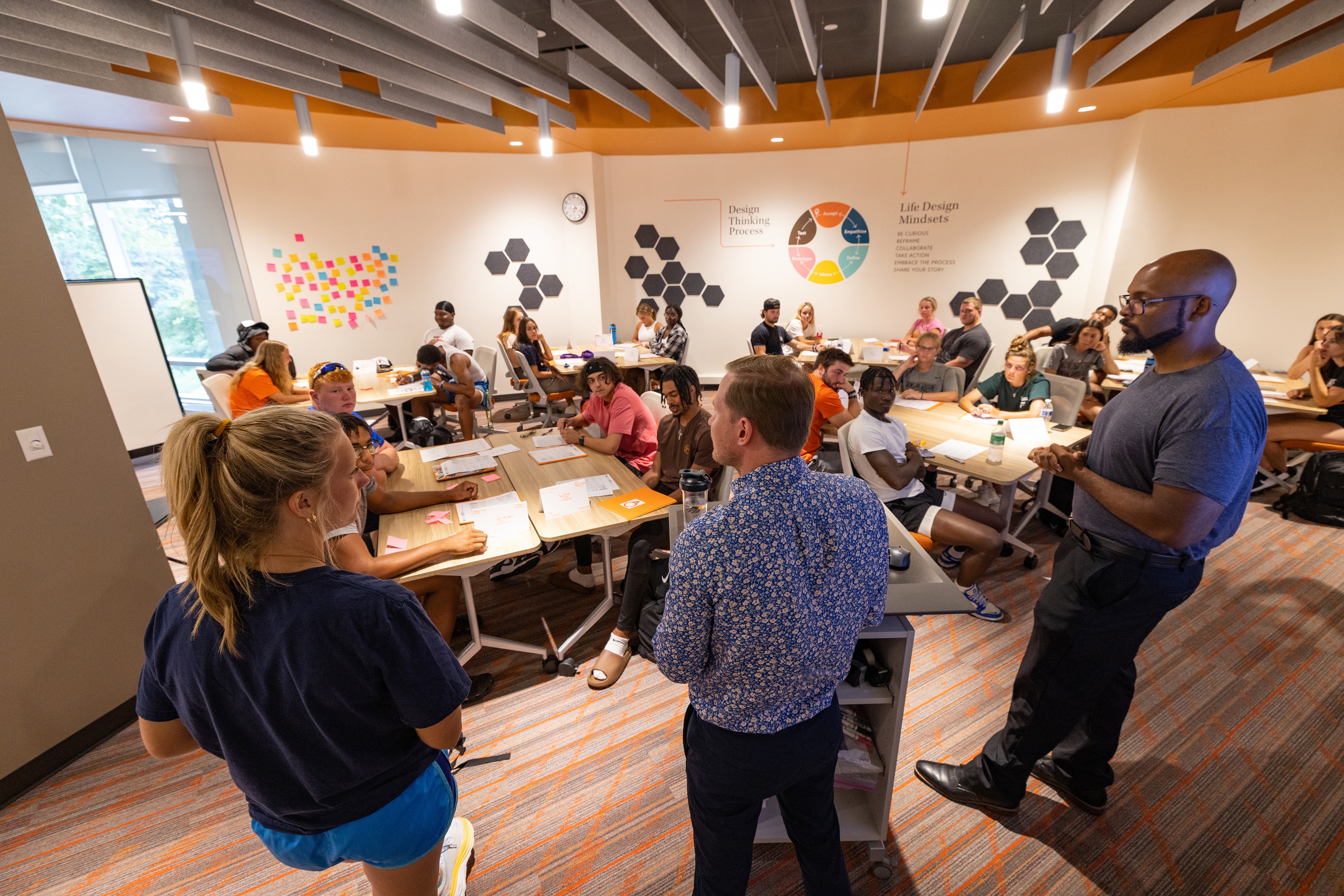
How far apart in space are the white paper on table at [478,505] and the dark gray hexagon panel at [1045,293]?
21.5 ft

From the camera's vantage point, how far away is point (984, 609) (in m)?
2.70

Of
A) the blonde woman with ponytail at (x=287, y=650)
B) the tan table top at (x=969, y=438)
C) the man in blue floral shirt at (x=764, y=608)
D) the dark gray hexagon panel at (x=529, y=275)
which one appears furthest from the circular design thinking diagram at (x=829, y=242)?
the blonde woman with ponytail at (x=287, y=650)

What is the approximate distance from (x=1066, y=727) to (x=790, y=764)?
1055 millimetres

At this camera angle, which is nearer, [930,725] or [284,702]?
[284,702]

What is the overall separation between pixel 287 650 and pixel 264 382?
378cm

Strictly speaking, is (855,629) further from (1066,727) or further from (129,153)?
(129,153)

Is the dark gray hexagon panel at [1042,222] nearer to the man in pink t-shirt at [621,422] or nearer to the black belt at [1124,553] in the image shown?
the man in pink t-shirt at [621,422]

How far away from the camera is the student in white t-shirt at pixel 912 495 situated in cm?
255

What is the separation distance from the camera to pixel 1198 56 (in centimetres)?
413

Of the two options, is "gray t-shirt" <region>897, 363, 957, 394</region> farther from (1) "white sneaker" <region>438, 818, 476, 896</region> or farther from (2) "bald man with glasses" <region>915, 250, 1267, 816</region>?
(1) "white sneaker" <region>438, 818, 476, 896</region>

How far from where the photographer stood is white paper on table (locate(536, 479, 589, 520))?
2334mm

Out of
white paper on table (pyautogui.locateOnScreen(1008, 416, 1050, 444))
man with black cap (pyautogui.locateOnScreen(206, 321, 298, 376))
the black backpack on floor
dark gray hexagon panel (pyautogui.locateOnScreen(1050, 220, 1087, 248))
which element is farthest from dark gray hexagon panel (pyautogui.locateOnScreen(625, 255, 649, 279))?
the black backpack on floor

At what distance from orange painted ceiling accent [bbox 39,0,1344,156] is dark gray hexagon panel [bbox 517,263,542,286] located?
1.33 metres

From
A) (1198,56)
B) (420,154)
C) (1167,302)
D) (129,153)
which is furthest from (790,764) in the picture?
(129,153)
